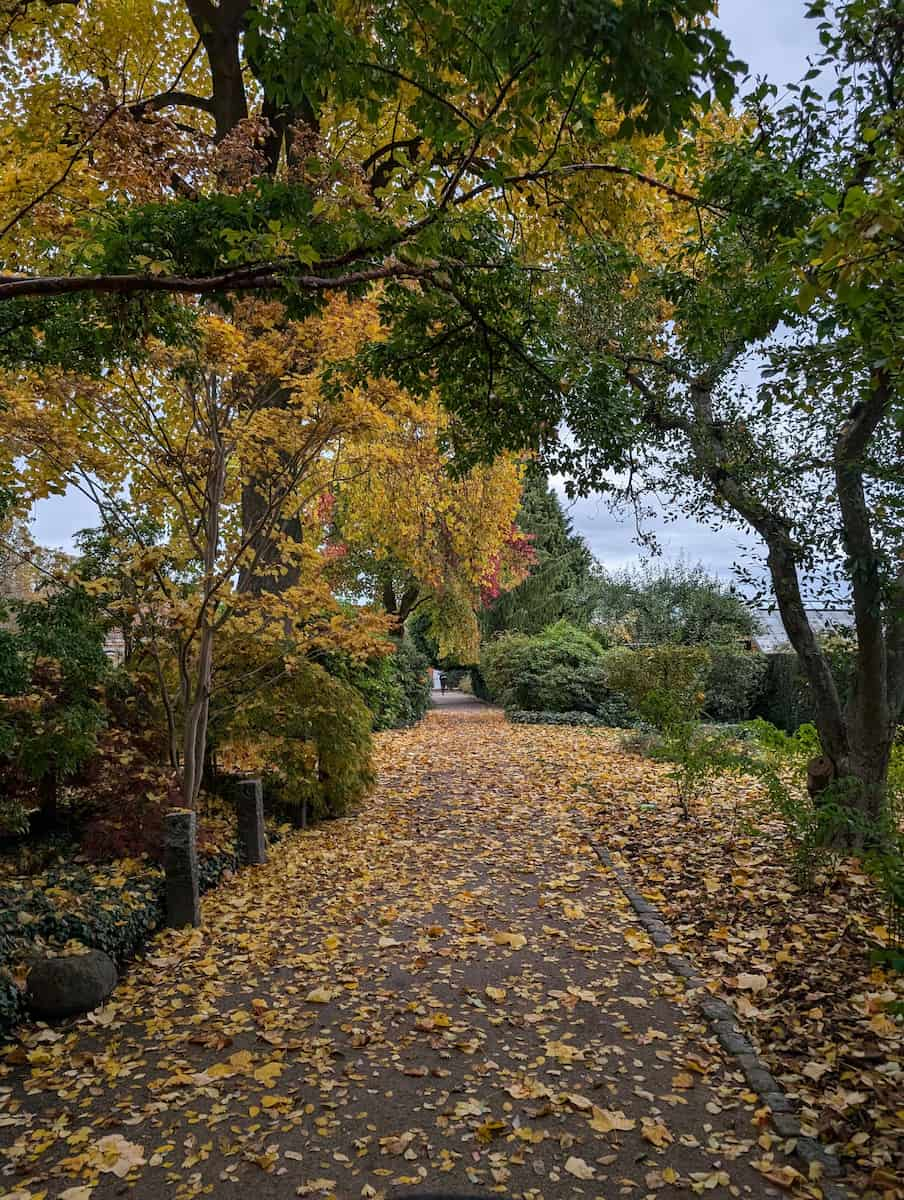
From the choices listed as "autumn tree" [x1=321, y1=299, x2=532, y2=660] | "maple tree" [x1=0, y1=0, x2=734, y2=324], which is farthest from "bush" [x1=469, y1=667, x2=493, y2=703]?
"maple tree" [x1=0, y1=0, x2=734, y2=324]

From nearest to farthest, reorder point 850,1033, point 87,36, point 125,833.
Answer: point 850,1033
point 125,833
point 87,36

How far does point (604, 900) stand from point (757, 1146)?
2.79m

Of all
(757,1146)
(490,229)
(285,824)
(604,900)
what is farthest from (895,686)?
(285,824)

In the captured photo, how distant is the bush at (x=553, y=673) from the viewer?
54.5 ft

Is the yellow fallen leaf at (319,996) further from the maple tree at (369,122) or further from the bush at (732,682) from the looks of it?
the bush at (732,682)

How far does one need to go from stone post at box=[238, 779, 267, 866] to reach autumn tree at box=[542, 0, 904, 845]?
12.0ft

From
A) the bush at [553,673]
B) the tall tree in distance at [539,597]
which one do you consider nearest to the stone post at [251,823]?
the bush at [553,673]

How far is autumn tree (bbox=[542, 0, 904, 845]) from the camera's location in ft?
13.4

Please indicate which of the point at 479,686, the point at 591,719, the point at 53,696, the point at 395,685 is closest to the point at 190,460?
the point at 53,696

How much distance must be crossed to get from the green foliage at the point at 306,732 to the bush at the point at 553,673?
8882 millimetres

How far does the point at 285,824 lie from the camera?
7348 mm

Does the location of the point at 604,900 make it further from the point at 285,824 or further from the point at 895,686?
the point at 285,824

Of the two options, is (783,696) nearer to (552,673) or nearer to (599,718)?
(599,718)

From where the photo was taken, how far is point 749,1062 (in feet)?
10.6
